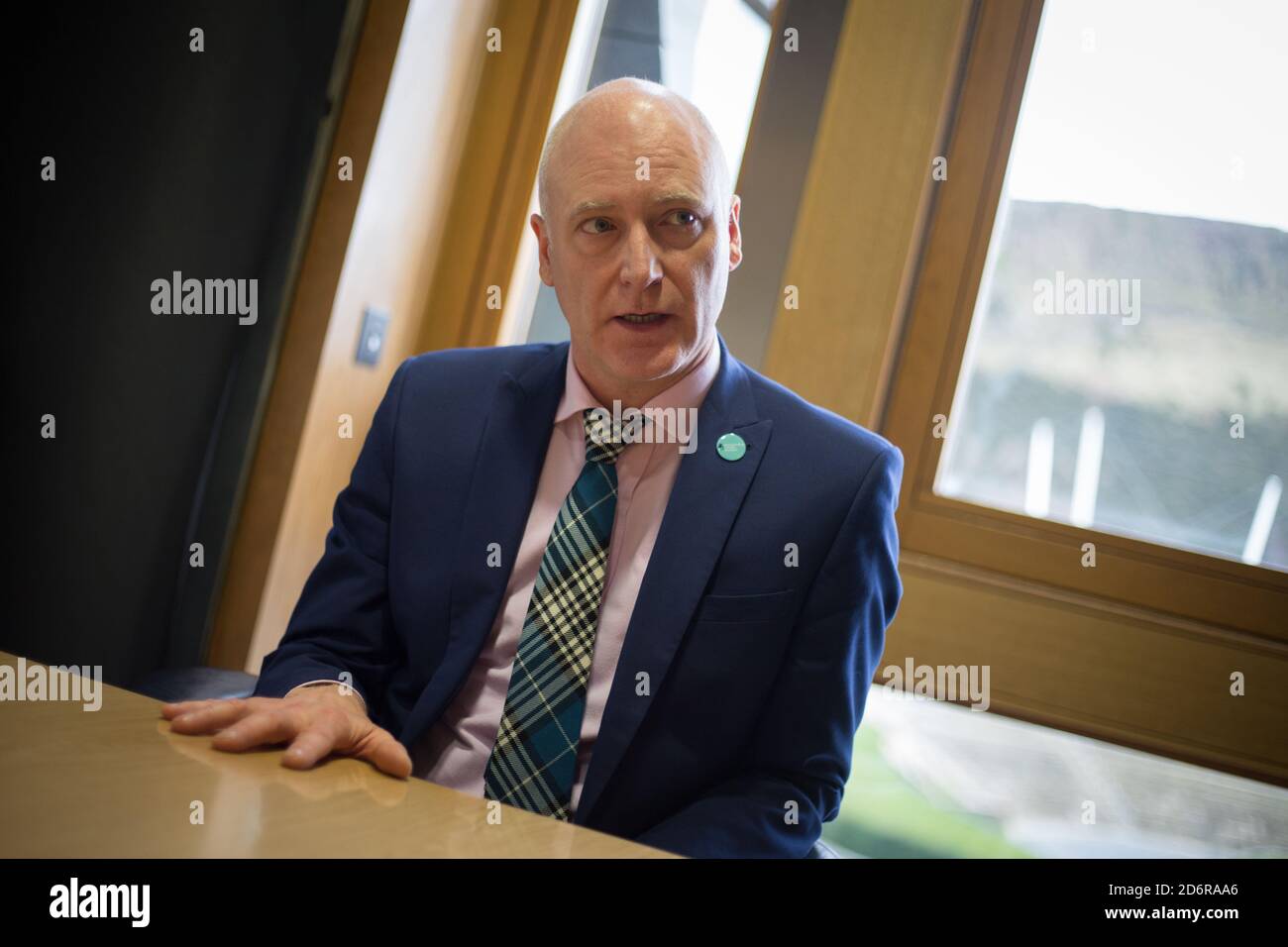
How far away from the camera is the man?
133 cm

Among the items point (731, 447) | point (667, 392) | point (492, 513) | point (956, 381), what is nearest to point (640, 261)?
point (667, 392)

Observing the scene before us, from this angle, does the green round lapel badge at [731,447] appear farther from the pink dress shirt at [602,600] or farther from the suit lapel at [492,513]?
the suit lapel at [492,513]

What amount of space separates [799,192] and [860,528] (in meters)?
1.17

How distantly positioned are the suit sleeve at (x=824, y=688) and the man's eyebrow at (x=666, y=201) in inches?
18.6

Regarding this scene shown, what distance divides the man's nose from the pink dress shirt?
17 centimetres

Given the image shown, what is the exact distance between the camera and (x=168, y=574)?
7.60ft

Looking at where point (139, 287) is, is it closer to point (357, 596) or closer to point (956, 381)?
point (357, 596)

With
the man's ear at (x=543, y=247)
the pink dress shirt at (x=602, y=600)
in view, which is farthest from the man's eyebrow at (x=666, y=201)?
the pink dress shirt at (x=602, y=600)

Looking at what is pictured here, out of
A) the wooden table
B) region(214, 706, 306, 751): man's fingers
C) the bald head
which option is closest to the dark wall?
the bald head

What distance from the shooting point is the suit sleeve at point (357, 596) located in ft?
4.47

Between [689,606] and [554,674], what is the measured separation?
206 millimetres
